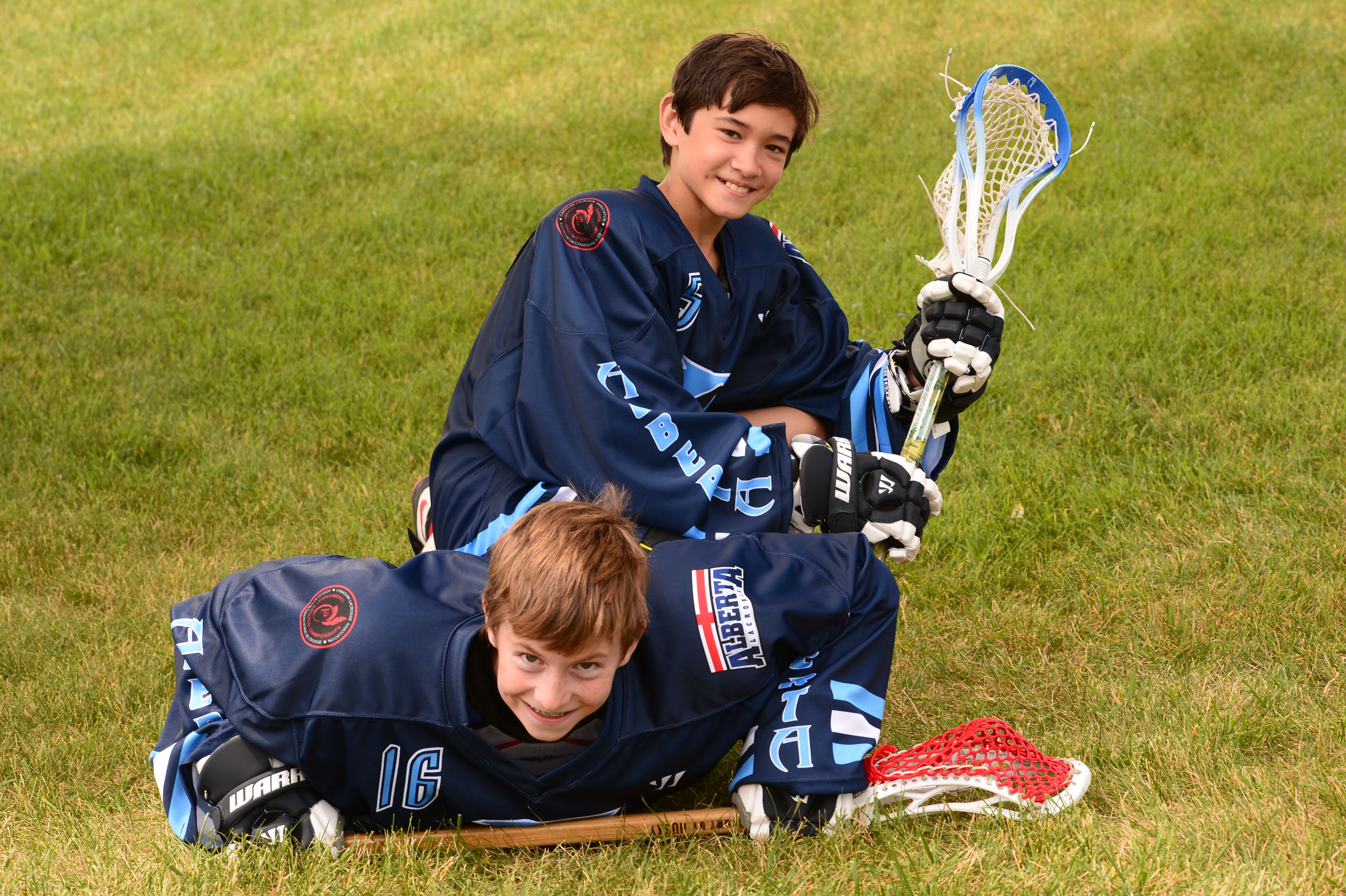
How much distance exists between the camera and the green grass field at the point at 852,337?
292cm

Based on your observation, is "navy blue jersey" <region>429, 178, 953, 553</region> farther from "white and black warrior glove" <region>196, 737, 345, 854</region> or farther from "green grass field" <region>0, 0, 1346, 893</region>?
"green grass field" <region>0, 0, 1346, 893</region>

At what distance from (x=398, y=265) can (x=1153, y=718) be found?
18.1 feet

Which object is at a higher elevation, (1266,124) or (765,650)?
(1266,124)

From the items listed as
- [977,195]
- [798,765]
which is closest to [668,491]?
[798,765]

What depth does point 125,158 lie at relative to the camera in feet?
28.7

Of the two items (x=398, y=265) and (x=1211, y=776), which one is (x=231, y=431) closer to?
(x=398, y=265)

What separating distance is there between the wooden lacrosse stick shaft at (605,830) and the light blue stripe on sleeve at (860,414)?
138 centimetres

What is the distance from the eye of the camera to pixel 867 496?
3271mm

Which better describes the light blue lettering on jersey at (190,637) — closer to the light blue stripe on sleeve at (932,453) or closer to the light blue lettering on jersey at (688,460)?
the light blue lettering on jersey at (688,460)

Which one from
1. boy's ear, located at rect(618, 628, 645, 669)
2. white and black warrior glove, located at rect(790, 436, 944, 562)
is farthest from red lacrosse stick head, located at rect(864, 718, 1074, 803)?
boy's ear, located at rect(618, 628, 645, 669)

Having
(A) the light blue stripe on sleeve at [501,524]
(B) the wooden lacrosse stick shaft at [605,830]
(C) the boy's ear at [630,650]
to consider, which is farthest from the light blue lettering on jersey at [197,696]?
(C) the boy's ear at [630,650]

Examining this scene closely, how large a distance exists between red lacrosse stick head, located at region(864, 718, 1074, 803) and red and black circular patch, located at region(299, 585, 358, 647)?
1266mm

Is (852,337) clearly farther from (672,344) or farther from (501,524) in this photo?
(501,524)

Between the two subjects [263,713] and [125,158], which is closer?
[263,713]
